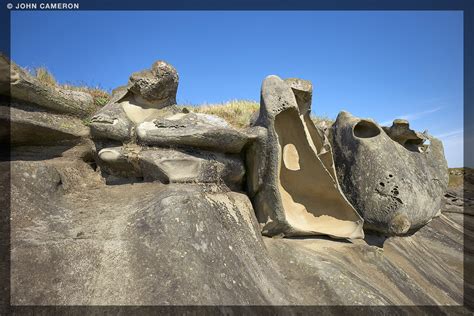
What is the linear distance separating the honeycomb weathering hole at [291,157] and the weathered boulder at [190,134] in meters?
0.68

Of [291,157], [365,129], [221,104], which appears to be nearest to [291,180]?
[291,157]

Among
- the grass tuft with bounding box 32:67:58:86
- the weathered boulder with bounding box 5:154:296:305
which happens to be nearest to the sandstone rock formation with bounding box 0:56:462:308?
the weathered boulder with bounding box 5:154:296:305

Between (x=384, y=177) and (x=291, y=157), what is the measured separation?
119 centimetres

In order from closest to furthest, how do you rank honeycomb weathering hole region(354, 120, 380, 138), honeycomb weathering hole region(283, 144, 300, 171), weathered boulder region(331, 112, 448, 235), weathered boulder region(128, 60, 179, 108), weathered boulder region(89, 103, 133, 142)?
weathered boulder region(89, 103, 133, 142) → weathered boulder region(128, 60, 179, 108) → weathered boulder region(331, 112, 448, 235) → honeycomb weathering hole region(283, 144, 300, 171) → honeycomb weathering hole region(354, 120, 380, 138)

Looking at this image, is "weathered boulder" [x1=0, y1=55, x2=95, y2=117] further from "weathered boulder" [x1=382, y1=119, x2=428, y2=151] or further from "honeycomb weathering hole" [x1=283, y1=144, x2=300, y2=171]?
"weathered boulder" [x1=382, y1=119, x2=428, y2=151]

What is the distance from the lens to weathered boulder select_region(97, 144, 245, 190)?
151 inches

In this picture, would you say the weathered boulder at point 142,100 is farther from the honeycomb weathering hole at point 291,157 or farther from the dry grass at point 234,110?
the dry grass at point 234,110

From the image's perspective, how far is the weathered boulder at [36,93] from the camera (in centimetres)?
360

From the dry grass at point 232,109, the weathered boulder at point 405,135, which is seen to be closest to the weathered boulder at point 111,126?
the weathered boulder at point 405,135

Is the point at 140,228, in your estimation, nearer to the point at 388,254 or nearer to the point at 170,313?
the point at 170,313

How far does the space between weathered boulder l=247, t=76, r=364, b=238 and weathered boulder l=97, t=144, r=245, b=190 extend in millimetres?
452

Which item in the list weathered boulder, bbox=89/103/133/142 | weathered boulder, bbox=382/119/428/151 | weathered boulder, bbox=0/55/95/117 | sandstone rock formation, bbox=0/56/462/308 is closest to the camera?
sandstone rock formation, bbox=0/56/462/308

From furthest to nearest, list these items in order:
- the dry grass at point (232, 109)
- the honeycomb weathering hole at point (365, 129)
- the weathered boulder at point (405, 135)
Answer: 1. the dry grass at point (232, 109)
2. the weathered boulder at point (405, 135)
3. the honeycomb weathering hole at point (365, 129)

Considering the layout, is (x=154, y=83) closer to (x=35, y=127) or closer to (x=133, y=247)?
(x=35, y=127)
